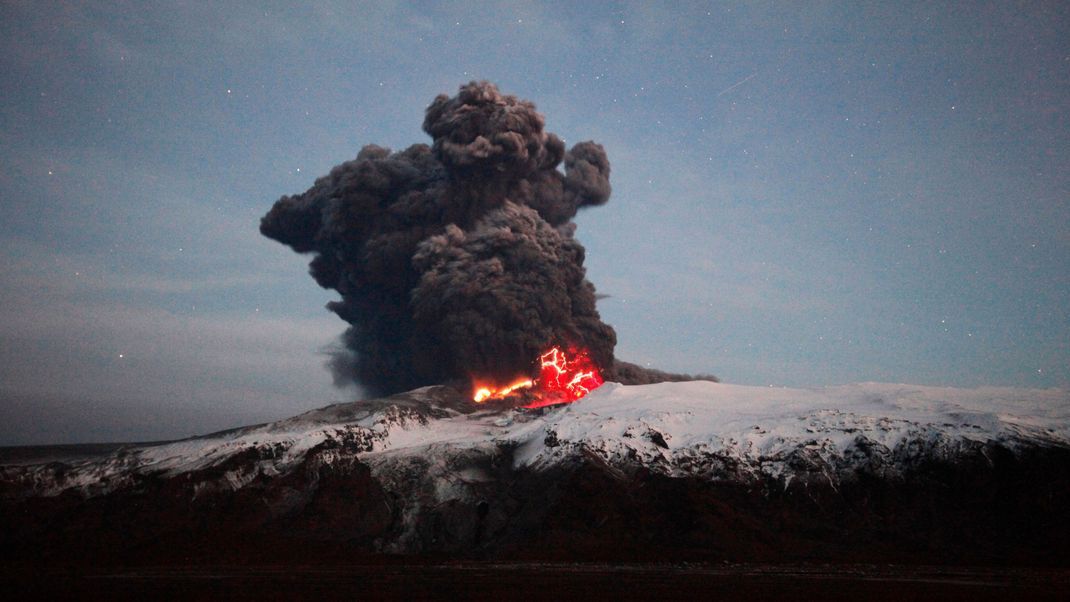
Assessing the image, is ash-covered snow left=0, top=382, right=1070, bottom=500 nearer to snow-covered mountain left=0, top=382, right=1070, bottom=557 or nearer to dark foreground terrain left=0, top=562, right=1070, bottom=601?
snow-covered mountain left=0, top=382, right=1070, bottom=557

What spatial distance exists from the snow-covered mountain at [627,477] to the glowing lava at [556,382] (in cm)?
1368

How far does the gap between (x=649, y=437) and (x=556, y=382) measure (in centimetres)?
2210

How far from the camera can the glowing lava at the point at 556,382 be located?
237 ft

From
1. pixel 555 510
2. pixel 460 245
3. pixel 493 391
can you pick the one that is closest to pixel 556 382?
pixel 493 391

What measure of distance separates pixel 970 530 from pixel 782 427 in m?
12.8

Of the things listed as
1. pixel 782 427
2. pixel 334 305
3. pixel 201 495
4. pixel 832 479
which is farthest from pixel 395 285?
pixel 832 479

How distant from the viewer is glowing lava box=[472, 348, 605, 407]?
72375 millimetres

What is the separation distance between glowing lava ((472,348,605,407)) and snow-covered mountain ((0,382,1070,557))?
44.9ft

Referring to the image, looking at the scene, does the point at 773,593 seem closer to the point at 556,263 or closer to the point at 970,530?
the point at 970,530

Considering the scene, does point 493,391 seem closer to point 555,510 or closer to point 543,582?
point 555,510

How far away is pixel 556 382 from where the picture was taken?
74.0 metres

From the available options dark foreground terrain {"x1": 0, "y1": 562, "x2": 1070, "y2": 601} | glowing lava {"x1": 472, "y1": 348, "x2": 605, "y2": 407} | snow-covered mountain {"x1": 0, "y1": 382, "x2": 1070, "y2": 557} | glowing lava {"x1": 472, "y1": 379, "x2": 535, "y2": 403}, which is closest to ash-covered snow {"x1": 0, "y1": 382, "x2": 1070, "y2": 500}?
snow-covered mountain {"x1": 0, "y1": 382, "x2": 1070, "y2": 557}

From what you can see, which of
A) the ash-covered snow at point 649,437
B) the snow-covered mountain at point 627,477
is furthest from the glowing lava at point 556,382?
the snow-covered mountain at point 627,477

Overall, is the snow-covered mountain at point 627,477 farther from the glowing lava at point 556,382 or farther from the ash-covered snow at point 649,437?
the glowing lava at point 556,382
